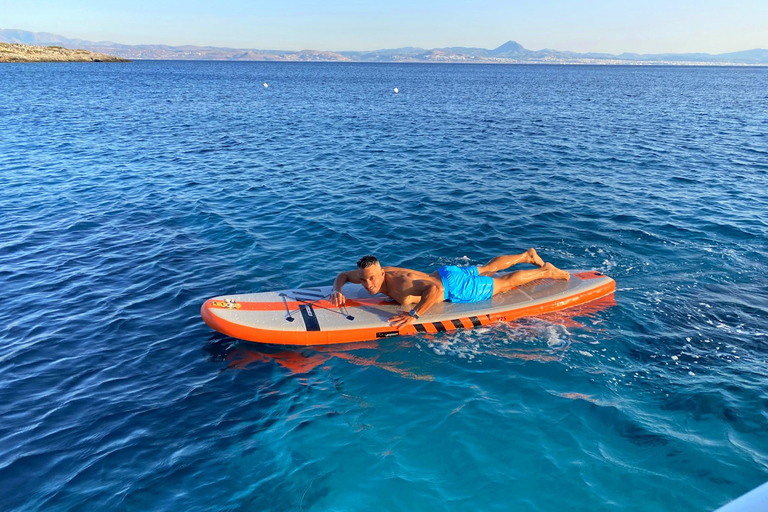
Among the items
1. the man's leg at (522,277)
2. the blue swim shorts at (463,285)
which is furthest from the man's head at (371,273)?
the man's leg at (522,277)

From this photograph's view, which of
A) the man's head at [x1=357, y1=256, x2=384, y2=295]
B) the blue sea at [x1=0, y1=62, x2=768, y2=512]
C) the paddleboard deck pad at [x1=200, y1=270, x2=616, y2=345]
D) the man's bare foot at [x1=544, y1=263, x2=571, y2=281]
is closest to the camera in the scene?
the blue sea at [x1=0, y1=62, x2=768, y2=512]

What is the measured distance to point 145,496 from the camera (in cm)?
580

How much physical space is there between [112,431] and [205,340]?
7.86 feet

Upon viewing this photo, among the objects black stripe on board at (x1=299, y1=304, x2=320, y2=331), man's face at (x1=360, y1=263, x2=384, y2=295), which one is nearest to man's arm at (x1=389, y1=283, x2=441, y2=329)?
man's face at (x1=360, y1=263, x2=384, y2=295)

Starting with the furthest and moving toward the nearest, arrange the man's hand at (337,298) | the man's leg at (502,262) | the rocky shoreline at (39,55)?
the rocky shoreline at (39,55)
the man's leg at (502,262)
the man's hand at (337,298)

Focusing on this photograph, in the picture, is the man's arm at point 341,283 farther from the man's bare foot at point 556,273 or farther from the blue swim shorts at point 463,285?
the man's bare foot at point 556,273

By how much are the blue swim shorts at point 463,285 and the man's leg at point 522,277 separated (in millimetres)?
294

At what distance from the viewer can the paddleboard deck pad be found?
336 inches

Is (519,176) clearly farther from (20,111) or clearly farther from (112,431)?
(20,111)

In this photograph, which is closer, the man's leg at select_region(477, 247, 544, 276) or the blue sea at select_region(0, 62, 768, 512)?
the blue sea at select_region(0, 62, 768, 512)

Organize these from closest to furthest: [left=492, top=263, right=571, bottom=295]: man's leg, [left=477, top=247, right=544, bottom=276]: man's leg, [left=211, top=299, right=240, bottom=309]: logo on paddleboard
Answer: [left=211, top=299, right=240, bottom=309]: logo on paddleboard, [left=492, top=263, right=571, bottom=295]: man's leg, [left=477, top=247, right=544, bottom=276]: man's leg

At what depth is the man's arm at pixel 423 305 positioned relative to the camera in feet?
28.2

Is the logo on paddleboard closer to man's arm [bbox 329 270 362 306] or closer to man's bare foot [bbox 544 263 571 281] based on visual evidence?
man's arm [bbox 329 270 362 306]

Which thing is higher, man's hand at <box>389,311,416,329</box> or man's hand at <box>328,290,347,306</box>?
man's hand at <box>328,290,347,306</box>
